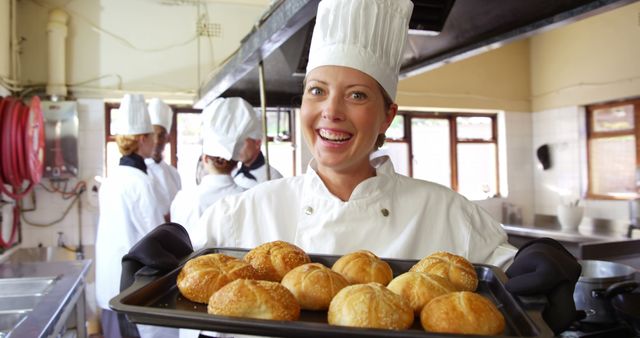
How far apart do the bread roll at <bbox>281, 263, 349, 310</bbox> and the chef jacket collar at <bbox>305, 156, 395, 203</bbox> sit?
1.53 ft

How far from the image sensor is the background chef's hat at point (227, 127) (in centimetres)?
264

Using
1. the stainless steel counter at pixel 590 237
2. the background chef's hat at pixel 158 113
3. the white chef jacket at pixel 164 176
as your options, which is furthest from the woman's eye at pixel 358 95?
the background chef's hat at pixel 158 113

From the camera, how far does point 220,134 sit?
8.71ft

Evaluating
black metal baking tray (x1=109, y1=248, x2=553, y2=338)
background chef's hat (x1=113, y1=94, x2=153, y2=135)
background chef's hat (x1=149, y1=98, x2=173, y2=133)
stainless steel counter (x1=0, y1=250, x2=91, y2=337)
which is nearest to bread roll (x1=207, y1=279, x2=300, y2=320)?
black metal baking tray (x1=109, y1=248, x2=553, y2=338)

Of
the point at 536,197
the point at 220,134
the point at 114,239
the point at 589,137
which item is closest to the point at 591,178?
the point at 589,137

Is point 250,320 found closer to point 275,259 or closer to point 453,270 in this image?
point 275,259

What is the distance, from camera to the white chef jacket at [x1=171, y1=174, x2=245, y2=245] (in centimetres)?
245

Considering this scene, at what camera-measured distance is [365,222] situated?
1.35 meters

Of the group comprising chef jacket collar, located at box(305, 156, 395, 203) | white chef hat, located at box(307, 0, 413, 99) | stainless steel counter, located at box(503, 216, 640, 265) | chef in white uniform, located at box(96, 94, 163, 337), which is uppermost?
white chef hat, located at box(307, 0, 413, 99)

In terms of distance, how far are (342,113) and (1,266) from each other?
2747 millimetres

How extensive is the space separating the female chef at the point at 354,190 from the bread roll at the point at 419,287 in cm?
44

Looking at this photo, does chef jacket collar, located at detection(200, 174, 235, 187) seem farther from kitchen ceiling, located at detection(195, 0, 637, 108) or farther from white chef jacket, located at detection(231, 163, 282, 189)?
white chef jacket, located at detection(231, 163, 282, 189)

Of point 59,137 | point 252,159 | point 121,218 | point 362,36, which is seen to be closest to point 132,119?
point 121,218

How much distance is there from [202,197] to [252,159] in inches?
38.6
